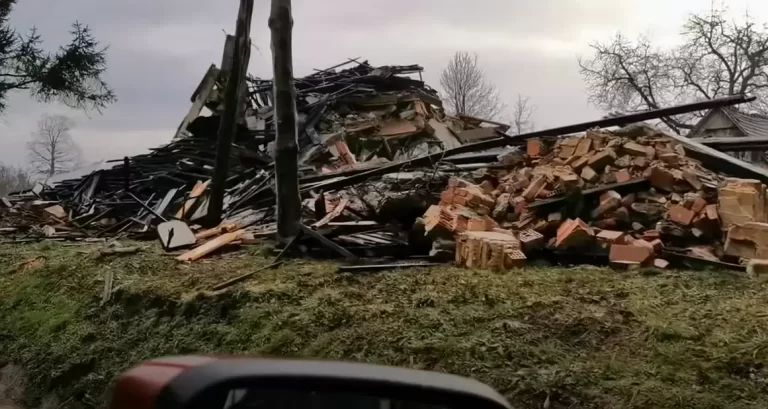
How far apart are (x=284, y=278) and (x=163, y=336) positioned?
1216 millimetres

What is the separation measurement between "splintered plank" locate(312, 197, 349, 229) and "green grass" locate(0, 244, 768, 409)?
0.98 meters

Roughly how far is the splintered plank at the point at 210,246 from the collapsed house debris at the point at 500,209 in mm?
18

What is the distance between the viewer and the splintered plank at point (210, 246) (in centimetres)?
759

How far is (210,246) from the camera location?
7930 mm

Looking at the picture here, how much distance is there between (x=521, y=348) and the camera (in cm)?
418

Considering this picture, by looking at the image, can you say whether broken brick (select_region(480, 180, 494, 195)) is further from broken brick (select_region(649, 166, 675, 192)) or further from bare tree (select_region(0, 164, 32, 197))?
bare tree (select_region(0, 164, 32, 197))

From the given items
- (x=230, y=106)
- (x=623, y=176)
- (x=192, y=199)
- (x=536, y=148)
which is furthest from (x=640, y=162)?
(x=192, y=199)

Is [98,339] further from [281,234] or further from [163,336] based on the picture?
[281,234]

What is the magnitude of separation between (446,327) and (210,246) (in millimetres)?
4254

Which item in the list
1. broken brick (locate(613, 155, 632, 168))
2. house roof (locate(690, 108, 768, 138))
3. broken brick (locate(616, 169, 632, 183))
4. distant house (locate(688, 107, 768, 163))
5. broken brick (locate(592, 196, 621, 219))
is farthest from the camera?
house roof (locate(690, 108, 768, 138))

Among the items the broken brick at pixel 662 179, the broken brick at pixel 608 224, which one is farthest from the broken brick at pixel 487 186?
the broken brick at pixel 662 179

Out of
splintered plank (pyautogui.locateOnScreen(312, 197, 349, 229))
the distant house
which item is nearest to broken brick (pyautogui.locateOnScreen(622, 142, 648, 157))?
the distant house

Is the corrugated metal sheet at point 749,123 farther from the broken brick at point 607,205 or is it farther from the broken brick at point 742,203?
the broken brick at point 607,205

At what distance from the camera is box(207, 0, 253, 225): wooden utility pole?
974cm
